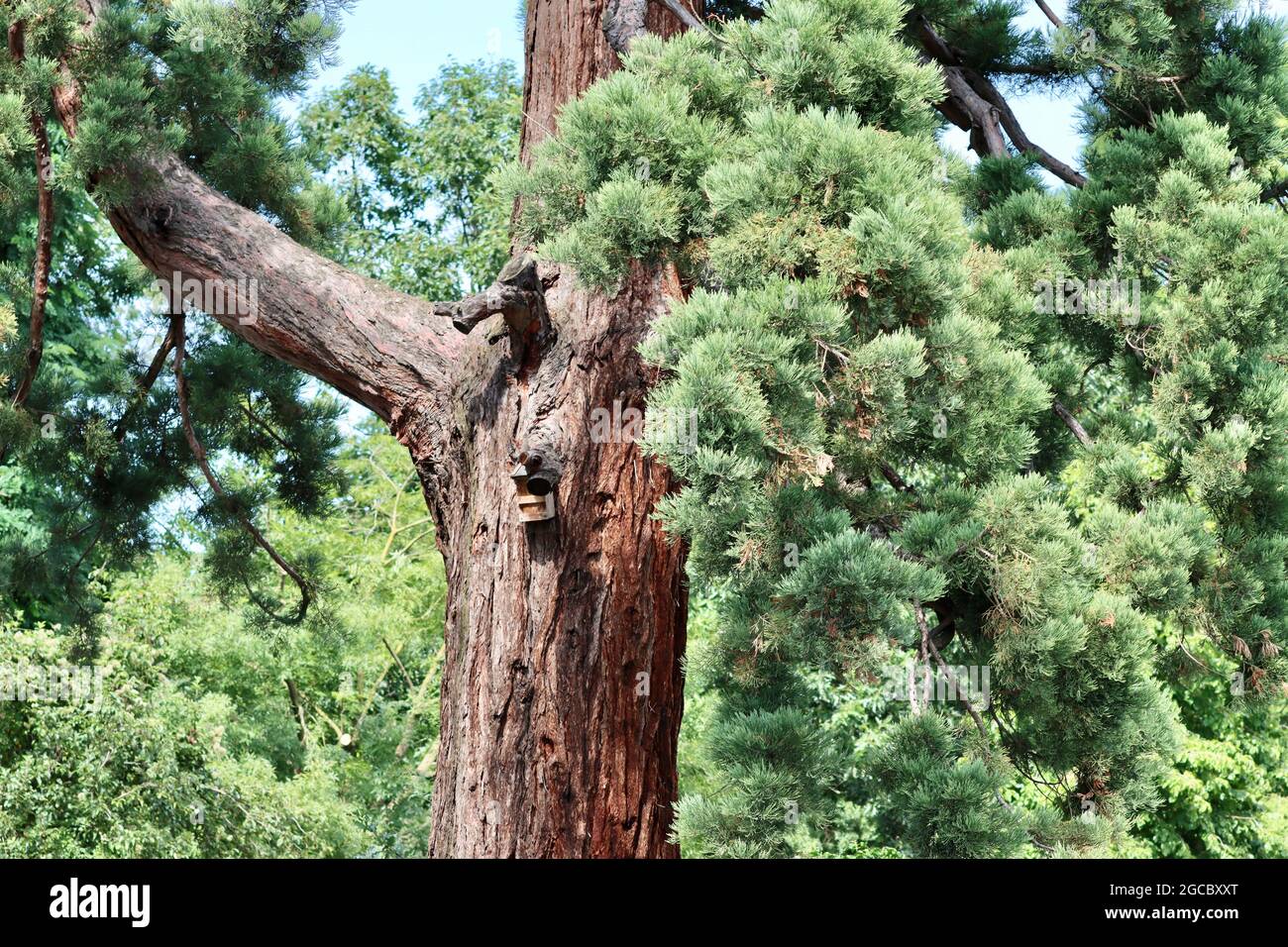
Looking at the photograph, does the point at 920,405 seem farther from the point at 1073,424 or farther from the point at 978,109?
the point at 978,109

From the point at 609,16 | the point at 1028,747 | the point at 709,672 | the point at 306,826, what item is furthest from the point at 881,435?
the point at 306,826

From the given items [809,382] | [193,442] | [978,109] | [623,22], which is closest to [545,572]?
[809,382]

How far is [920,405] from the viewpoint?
271 cm

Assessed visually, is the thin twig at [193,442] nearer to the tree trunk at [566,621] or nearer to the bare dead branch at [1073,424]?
the tree trunk at [566,621]

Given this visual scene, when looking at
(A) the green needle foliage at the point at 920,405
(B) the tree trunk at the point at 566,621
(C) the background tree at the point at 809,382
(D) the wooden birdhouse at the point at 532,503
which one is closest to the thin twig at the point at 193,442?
(C) the background tree at the point at 809,382

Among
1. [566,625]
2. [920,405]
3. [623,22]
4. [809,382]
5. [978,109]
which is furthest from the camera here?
[978,109]

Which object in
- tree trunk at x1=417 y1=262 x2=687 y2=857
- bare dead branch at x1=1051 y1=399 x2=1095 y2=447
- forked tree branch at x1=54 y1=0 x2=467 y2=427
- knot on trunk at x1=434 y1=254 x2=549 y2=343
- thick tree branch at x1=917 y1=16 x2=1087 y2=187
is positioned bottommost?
tree trunk at x1=417 y1=262 x2=687 y2=857

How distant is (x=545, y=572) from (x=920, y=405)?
3.71 feet

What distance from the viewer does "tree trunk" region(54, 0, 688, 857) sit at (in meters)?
3.29

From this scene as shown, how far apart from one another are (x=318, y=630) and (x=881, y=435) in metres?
3.80

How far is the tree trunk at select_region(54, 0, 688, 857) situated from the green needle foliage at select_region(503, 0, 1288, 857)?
0.42m

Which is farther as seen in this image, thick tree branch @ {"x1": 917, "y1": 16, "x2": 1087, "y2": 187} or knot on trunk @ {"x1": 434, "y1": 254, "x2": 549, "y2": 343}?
thick tree branch @ {"x1": 917, "y1": 16, "x2": 1087, "y2": 187}

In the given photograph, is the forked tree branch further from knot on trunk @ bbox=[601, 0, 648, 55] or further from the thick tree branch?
the thick tree branch

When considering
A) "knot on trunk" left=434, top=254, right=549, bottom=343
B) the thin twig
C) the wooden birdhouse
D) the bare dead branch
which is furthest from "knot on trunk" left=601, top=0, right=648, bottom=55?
the thin twig
